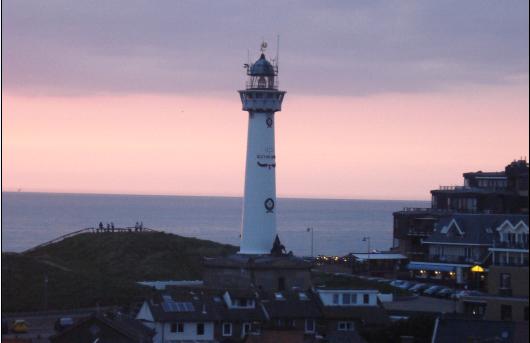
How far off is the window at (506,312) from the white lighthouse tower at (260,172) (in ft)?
77.2

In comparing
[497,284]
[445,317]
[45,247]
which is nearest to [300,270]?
[445,317]

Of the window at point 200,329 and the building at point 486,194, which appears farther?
the building at point 486,194

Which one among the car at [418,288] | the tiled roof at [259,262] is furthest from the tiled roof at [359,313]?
the car at [418,288]

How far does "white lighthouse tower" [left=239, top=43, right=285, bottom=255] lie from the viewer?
6188cm

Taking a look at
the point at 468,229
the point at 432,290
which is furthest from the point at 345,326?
the point at 468,229

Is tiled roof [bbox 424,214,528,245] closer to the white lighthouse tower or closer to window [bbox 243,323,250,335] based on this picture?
the white lighthouse tower

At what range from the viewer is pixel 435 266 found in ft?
219

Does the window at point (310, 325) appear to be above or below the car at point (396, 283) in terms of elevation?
below

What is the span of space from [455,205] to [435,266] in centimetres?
995

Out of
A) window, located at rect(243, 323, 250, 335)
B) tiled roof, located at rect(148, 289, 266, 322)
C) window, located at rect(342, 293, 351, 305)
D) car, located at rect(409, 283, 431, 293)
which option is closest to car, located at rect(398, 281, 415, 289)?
car, located at rect(409, 283, 431, 293)

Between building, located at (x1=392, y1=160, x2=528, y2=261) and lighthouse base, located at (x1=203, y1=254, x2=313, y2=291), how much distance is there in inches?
406

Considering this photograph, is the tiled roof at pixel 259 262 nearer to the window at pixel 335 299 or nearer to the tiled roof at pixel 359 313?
the window at pixel 335 299

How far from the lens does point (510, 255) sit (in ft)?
111

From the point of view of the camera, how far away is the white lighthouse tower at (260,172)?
203 ft
